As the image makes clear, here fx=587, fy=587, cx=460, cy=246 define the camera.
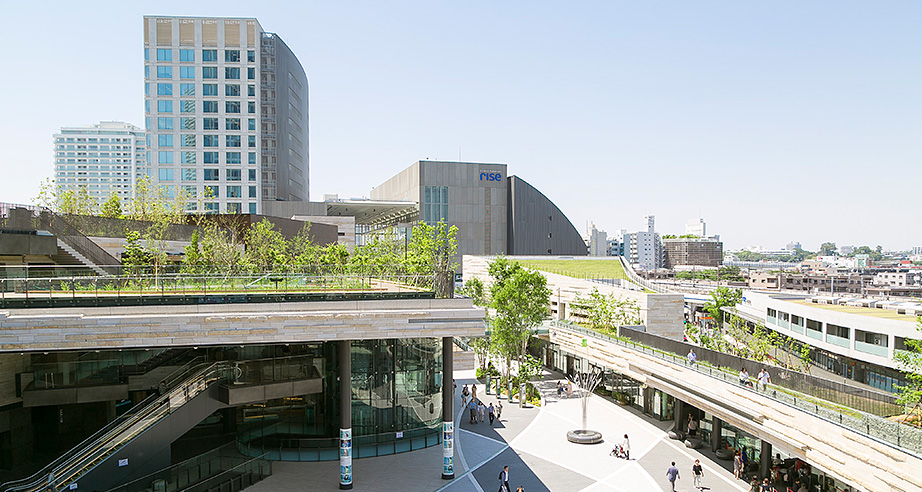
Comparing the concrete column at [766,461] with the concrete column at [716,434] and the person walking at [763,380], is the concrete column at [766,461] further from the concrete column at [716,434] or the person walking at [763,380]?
the concrete column at [716,434]

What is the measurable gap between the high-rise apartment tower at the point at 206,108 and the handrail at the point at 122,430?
49.3m

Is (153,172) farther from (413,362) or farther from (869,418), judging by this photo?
(869,418)

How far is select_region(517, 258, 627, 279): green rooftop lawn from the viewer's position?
65.4 metres

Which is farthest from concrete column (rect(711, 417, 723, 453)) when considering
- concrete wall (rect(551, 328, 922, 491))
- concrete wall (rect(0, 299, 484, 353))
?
concrete wall (rect(0, 299, 484, 353))

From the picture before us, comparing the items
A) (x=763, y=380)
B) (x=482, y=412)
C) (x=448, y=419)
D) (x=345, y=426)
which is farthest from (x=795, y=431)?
(x=482, y=412)

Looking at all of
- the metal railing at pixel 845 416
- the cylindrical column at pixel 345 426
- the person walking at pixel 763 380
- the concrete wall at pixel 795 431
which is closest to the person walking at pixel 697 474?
the concrete wall at pixel 795 431

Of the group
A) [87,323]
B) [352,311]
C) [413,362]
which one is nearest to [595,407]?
[413,362]

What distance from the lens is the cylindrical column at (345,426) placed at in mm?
24734

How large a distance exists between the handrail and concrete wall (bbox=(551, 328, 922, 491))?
22.4 m

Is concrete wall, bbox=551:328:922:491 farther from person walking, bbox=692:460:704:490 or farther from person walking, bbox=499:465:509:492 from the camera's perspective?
person walking, bbox=499:465:509:492

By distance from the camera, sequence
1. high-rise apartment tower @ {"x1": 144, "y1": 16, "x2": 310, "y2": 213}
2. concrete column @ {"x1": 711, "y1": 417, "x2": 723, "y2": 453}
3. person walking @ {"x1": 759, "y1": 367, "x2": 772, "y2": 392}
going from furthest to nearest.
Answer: high-rise apartment tower @ {"x1": 144, "y1": 16, "x2": 310, "y2": 213}
concrete column @ {"x1": 711, "y1": 417, "x2": 723, "y2": 453}
person walking @ {"x1": 759, "y1": 367, "x2": 772, "y2": 392}

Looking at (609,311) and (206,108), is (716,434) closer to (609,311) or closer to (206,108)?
(609,311)

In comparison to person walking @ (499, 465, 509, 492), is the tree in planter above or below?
above

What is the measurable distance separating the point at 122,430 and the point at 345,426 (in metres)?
8.46
